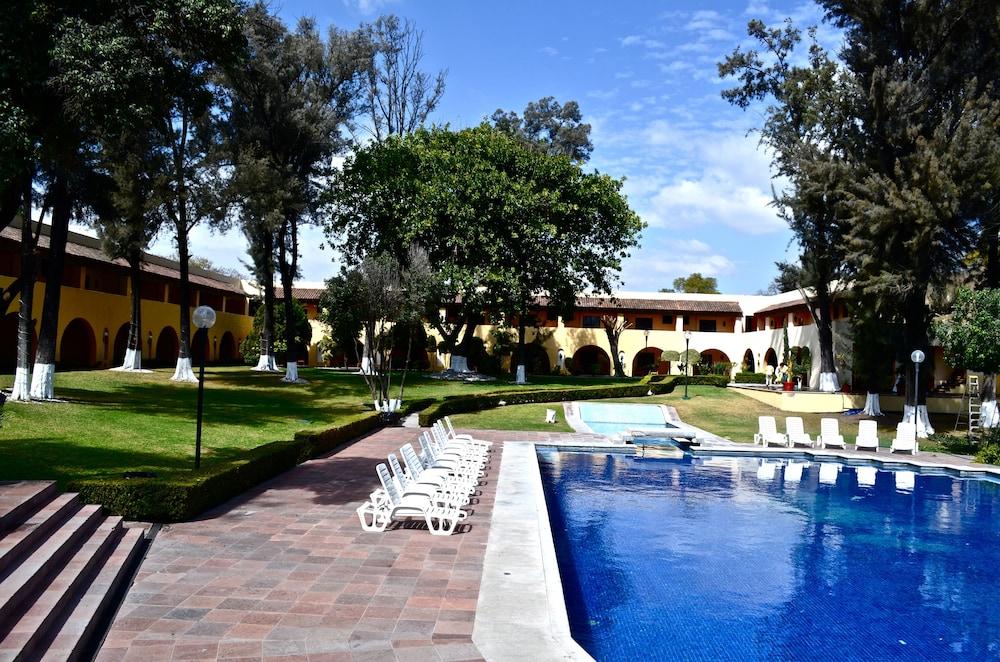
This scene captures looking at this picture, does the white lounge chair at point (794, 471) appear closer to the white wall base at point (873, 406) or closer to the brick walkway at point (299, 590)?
the brick walkway at point (299, 590)

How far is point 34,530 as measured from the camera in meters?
7.22

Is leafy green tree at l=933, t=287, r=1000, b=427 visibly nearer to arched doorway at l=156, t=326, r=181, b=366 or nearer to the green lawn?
the green lawn

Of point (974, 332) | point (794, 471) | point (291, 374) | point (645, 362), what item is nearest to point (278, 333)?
point (291, 374)

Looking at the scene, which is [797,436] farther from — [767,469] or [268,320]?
[268,320]

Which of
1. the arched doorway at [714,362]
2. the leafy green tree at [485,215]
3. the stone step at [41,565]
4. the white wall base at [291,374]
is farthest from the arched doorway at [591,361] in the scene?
the stone step at [41,565]

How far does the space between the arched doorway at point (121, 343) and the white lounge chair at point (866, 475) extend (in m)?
31.5

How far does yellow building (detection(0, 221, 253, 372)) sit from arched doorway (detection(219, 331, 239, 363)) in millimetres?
1602

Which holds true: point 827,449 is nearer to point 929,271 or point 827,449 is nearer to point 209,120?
point 929,271

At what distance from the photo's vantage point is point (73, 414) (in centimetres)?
1780

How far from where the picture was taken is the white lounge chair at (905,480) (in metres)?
16.5

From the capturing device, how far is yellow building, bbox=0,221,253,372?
92.0 feet

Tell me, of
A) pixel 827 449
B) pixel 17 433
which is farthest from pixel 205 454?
pixel 827 449

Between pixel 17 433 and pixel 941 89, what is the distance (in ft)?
91.7

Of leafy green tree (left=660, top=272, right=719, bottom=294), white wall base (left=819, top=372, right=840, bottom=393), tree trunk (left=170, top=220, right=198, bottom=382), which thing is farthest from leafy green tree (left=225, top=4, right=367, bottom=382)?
leafy green tree (left=660, top=272, right=719, bottom=294)
